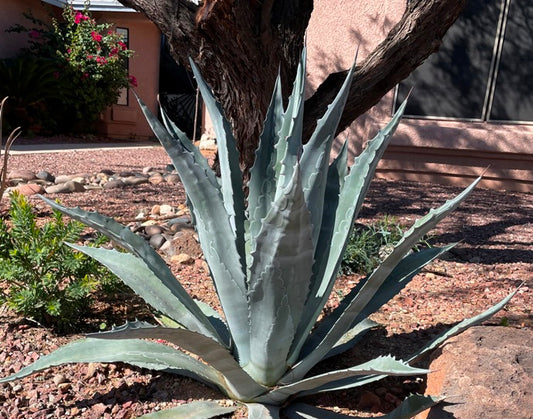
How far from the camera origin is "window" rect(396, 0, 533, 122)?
6.55 m

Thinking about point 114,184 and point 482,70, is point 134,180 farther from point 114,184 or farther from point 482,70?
point 482,70

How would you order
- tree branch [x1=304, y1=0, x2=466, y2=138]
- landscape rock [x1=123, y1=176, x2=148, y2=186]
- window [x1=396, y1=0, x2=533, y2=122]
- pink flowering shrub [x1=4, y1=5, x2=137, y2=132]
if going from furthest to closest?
1. pink flowering shrub [x1=4, y1=5, x2=137, y2=132]
2. window [x1=396, y1=0, x2=533, y2=122]
3. landscape rock [x1=123, y1=176, x2=148, y2=186]
4. tree branch [x1=304, y1=0, x2=466, y2=138]

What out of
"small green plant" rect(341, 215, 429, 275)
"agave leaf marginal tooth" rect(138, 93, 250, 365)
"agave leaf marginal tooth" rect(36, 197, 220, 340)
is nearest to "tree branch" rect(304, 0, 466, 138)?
"small green plant" rect(341, 215, 429, 275)

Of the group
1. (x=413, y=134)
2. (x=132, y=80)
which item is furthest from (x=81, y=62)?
(x=413, y=134)

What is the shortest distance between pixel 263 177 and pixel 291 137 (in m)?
0.29

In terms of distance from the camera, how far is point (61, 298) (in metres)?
2.33

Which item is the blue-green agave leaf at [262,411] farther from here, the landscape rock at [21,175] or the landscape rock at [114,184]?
the landscape rock at [21,175]

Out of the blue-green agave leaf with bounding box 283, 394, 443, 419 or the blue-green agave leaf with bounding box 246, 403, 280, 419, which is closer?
the blue-green agave leaf with bounding box 283, 394, 443, 419

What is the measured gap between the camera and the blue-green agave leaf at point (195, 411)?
1812mm

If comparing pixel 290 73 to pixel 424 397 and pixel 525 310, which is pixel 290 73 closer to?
pixel 525 310

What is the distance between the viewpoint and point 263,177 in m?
2.02

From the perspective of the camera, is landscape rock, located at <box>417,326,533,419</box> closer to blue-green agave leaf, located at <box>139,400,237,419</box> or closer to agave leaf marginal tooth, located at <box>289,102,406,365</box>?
agave leaf marginal tooth, located at <box>289,102,406,365</box>

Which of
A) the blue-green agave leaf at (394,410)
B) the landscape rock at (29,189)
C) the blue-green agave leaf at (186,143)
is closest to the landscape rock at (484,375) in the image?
the blue-green agave leaf at (394,410)

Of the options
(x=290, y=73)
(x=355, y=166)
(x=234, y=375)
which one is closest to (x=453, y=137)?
(x=290, y=73)
